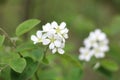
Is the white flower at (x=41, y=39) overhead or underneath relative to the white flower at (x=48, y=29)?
underneath

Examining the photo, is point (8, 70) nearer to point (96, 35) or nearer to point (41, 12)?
point (96, 35)

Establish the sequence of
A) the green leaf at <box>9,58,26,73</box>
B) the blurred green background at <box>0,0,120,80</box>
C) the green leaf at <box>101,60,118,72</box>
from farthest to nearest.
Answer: the blurred green background at <box>0,0,120,80</box>
the green leaf at <box>101,60,118,72</box>
the green leaf at <box>9,58,26,73</box>

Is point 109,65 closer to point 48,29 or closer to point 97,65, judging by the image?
point 97,65

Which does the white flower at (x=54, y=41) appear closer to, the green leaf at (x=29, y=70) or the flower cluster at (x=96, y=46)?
the green leaf at (x=29, y=70)

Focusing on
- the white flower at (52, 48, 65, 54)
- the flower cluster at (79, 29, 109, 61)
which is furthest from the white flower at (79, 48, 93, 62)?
the white flower at (52, 48, 65, 54)

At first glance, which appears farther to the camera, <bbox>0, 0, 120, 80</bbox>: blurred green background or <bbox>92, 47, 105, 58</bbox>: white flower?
<bbox>0, 0, 120, 80</bbox>: blurred green background

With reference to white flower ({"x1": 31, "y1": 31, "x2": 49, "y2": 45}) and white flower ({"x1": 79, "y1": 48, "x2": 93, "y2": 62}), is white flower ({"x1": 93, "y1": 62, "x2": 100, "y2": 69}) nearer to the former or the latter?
white flower ({"x1": 79, "y1": 48, "x2": 93, "y2": 62})

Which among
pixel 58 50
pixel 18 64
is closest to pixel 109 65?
pixel 58 50

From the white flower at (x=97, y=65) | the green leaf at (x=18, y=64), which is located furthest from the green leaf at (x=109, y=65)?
the green leaf at (x=18, y=64)
